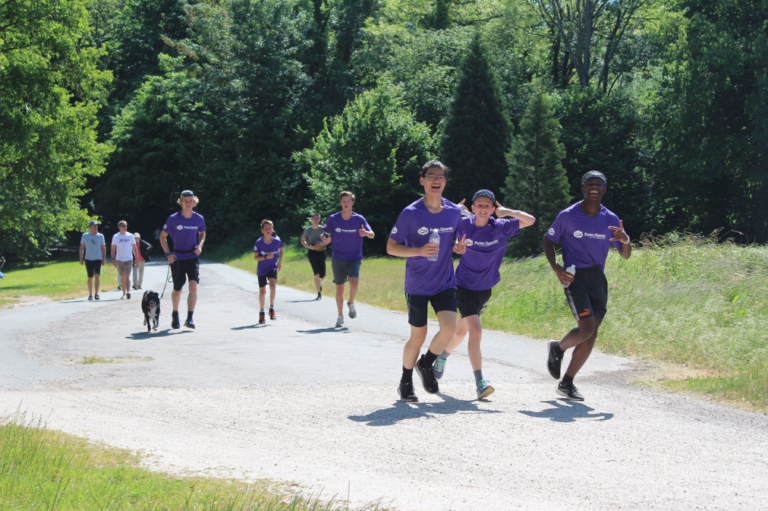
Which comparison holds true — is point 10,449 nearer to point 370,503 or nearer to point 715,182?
point 370,503

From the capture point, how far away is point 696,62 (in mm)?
39906

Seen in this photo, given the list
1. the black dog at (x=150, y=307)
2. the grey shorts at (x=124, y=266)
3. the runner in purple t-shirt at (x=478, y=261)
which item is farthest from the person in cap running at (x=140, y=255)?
the runner in purple t-shirt at (x=478, y=261)

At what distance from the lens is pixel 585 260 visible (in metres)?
7.83

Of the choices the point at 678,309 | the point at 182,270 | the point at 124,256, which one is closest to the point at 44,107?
the point at 124,256

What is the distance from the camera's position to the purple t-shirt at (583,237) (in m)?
7.81

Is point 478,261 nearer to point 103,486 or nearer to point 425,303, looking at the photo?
point 425,303

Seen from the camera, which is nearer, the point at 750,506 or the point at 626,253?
the point at 750,506

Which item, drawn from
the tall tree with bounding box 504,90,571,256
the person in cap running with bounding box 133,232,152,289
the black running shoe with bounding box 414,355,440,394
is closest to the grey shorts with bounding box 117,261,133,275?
the person in cap running with bounding box 133,232,152,289

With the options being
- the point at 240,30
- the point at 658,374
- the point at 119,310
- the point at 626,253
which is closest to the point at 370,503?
the point at 626,253

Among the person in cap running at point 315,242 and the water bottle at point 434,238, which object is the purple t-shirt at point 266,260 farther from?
the water bottle at point 434,238

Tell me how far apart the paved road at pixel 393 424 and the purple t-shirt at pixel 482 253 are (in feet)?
3.51

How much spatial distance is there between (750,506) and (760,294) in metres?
9.78

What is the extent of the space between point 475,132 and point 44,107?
20797 millimetres

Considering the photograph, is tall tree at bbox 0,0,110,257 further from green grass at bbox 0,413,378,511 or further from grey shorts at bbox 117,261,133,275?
green grass at bbox 0,413,378,511
